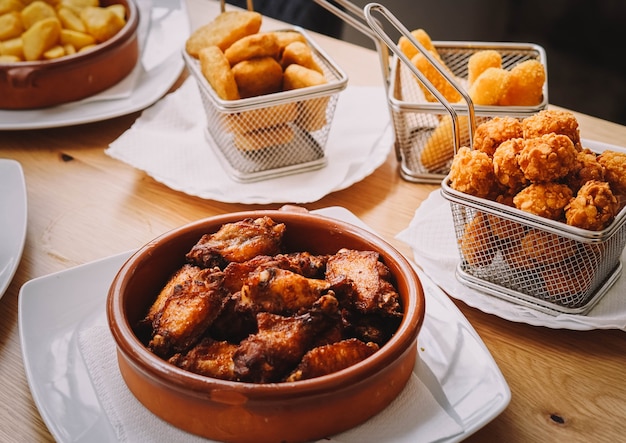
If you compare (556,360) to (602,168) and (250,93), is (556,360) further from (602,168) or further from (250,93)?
(250,93)

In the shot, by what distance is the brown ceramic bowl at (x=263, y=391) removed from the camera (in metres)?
0.72

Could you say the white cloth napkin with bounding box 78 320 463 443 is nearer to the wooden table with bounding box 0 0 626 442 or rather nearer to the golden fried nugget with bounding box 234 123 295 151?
the wooden table with bounding box 0 0 626 442

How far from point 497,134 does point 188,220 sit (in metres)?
0.59

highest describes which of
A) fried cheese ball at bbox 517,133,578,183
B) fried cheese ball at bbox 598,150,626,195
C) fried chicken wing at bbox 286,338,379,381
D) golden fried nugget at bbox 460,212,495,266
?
fried cheese ball at bbox 517,133,578,183

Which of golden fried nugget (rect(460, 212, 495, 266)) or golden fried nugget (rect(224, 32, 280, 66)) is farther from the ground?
golden fried nugget (rect(224, 32, 280, 66))

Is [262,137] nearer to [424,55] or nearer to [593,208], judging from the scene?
[424,55]

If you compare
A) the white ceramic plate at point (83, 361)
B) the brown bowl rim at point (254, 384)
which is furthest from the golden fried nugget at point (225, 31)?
the brown bowl rim at point (254, 384)

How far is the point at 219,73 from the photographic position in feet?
4.40

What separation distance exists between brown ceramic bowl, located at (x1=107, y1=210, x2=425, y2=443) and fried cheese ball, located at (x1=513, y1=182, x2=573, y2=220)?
0.21 m

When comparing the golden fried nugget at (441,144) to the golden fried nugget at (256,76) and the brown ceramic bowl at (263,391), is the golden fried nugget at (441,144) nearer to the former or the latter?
the golden fried nugget at (256,76)

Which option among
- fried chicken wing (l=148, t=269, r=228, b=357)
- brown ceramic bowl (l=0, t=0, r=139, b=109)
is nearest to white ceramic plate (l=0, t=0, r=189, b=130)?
brown ceramic bowl (l=0, t=0, r=139, b=109)

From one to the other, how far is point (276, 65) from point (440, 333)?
0.68 metres

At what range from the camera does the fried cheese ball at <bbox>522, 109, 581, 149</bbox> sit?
3.34 ft

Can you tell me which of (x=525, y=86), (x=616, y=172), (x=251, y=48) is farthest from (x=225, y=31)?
(x=616, y=172)
